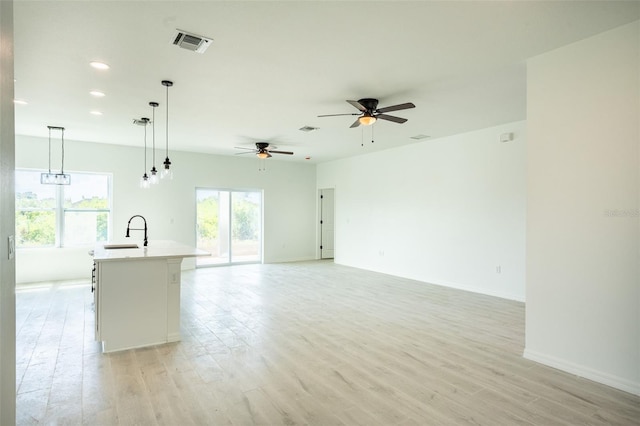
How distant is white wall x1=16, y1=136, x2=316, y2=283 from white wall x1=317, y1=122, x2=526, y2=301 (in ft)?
5.16

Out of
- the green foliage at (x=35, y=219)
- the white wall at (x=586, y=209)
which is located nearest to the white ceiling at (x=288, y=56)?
the white wall at (x=586, y=209)

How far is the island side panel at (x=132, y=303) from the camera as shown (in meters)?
3.50

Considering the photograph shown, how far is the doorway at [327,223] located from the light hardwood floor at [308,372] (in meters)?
5.32

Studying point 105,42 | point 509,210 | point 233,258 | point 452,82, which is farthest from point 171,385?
point 233,258

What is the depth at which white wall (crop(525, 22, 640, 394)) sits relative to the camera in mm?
2719

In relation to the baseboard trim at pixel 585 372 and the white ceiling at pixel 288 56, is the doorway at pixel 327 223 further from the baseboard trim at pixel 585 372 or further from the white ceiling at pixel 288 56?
the baseboard trim at pixel 585 372

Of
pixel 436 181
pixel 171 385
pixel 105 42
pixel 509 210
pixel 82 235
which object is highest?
pixel 105 42

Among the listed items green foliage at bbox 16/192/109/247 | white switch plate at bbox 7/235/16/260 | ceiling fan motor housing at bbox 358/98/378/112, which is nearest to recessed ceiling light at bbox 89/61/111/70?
white switch plate at bbox 7/235/16/260

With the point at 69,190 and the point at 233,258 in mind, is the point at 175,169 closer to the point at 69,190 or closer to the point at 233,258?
the point at 69,190

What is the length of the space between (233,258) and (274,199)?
192 centimetres

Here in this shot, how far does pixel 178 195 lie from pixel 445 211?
19.6ft

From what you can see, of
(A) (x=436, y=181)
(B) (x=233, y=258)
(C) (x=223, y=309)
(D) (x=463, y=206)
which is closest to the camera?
(C) (x=223, y=309)

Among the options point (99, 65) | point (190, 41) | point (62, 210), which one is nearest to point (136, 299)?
point (99, 65)

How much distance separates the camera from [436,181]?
6961 mm
